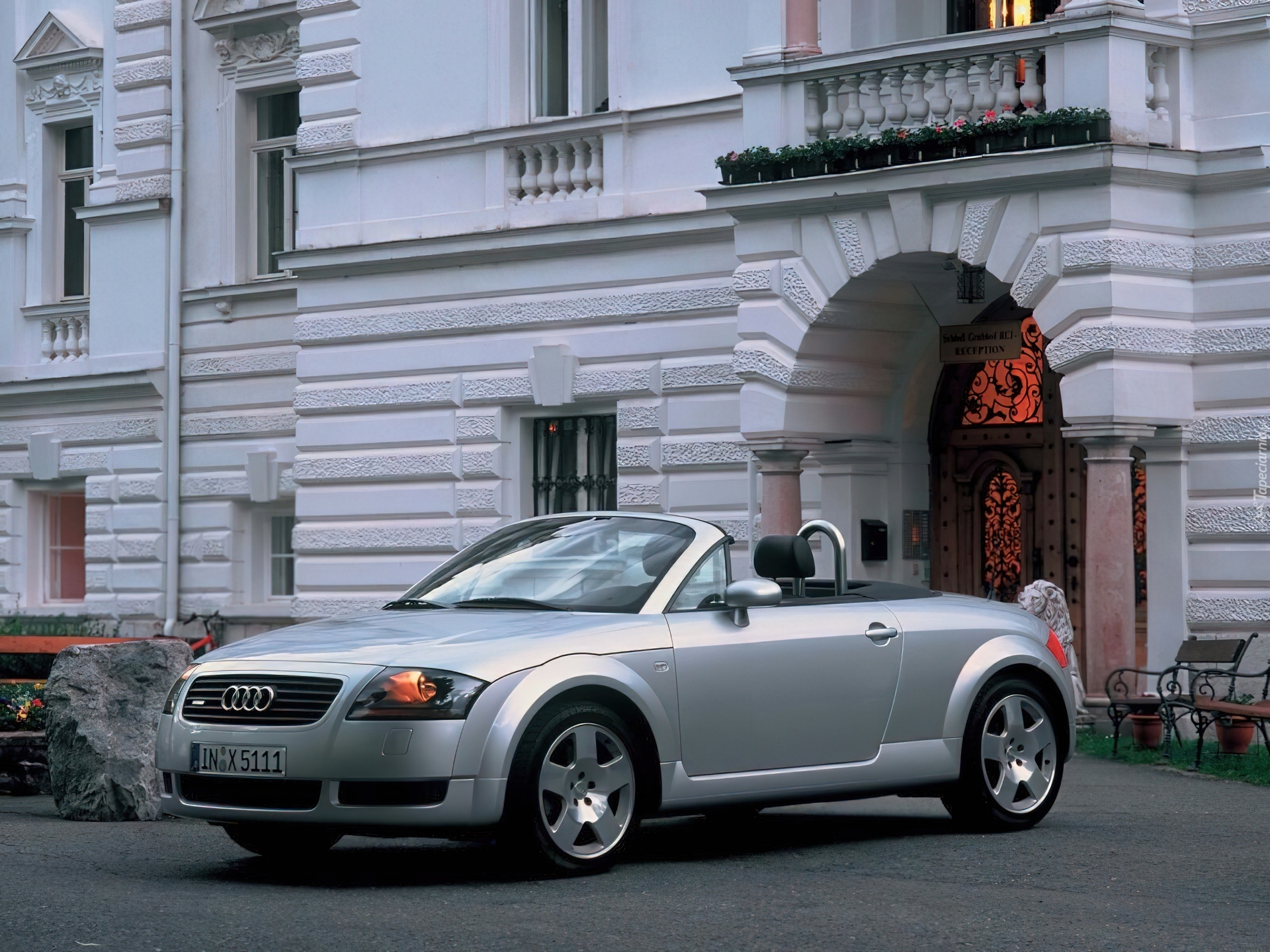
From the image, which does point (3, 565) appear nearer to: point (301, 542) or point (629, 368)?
point (301, 542)

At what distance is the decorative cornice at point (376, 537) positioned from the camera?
1981 cm

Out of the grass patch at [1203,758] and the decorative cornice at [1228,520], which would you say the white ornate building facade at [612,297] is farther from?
the grass patch at [1203,758]

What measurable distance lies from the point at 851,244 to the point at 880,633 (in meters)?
7.58

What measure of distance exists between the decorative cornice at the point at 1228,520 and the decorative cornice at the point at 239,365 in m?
9.94

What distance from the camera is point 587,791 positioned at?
8.02m

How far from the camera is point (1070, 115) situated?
1488 centimetres

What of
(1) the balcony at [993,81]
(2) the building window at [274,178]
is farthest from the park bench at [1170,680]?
(2) the building window at [274,178]

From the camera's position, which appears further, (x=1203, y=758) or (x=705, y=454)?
(x=705, y=454)

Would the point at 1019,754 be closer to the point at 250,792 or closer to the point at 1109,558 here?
the point at 250,792

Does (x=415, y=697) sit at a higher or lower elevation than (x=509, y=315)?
lower

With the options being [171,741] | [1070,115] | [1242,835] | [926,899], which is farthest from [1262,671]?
[171,741]

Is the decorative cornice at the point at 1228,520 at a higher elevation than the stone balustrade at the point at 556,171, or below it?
below

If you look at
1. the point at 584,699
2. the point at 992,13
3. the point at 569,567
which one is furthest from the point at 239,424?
the point at 584,699

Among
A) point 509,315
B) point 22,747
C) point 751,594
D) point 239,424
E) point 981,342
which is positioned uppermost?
point 509,315
